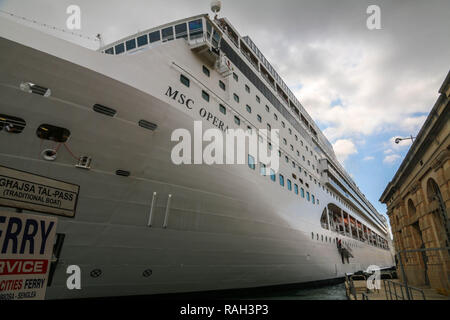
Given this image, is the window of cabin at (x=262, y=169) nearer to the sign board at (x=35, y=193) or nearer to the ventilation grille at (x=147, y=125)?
the ventilation grille at (x=147, y=125)

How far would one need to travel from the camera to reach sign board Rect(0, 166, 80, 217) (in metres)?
2.93

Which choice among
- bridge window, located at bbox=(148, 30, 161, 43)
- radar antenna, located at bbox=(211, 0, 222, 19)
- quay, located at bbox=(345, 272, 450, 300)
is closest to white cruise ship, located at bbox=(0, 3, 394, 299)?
bridge window, located at bbox=(148, 30, 161, 43)

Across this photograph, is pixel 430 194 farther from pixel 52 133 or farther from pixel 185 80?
pixel 52 133

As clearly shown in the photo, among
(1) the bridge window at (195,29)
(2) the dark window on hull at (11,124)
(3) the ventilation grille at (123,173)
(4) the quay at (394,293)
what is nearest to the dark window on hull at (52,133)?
(2) the dark window on hull at (11,124)

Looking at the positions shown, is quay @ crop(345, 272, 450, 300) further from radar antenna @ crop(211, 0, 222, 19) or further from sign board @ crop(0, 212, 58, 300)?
radar antenna @ crop(211, 0, 222, 19)

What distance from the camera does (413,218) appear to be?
18016 millimetres

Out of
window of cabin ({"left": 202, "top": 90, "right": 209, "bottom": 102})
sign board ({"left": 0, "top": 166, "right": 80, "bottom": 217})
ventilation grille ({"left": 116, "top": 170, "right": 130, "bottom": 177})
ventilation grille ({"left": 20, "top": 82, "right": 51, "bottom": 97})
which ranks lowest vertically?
sign board ({"left": 0, "top": 166, "right": 80, "bottom": 217})

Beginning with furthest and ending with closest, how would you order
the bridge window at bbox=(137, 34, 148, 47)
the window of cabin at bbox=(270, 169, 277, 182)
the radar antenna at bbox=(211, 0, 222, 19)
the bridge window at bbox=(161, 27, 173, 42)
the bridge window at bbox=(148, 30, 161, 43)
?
the window of cabin at bbox=(270, 169, 277, 182)
the radar antenna at bbox=(211, 0, 222, 19)
the bridge window at bbox=(137, 34, 148, 47)
the bridge window at bbox=(148, 30, 161, 43)
the bridge window at bbox=(161, 27, 173, 42)

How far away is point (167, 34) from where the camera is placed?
1115 centimetres

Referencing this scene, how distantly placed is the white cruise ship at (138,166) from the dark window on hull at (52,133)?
20 millimetres

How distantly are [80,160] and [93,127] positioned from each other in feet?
2.90

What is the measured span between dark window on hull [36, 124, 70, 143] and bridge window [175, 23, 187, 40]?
22.6 feet

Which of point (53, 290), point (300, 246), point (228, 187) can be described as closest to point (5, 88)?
point (53, 290)
